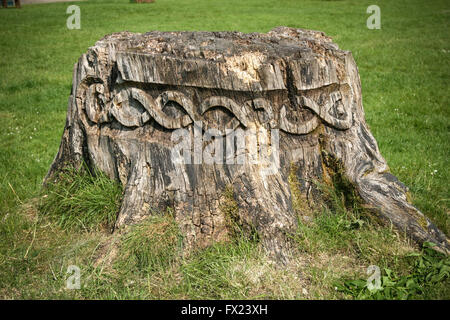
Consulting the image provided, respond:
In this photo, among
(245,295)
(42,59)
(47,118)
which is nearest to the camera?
(245,295)

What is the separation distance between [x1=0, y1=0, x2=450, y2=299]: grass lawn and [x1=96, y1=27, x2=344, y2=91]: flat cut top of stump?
41.8 inches

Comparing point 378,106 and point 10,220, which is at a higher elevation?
point 378,106

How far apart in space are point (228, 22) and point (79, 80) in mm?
11874

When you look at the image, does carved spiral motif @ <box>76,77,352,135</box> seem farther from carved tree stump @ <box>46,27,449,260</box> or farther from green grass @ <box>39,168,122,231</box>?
green grass @ <box>39,168,122,231</box>

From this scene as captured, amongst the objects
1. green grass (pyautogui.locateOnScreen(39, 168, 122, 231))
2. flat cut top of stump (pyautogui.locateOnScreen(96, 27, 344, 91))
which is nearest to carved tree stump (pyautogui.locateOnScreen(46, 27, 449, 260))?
flat cut top of stump (pyautogui.locateOnScreen(96, 27, 344, 91))

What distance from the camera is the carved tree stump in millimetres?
2904

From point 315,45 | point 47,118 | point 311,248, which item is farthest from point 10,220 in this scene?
point 47,118

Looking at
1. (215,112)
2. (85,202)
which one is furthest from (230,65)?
(85,202)

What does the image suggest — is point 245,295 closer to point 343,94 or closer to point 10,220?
point 343,94

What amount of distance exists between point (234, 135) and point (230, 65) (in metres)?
0.50

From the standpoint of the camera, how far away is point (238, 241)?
A: 2.96 metres

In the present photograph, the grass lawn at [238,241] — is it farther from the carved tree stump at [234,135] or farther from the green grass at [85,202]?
the carved tree stump at [234,135]

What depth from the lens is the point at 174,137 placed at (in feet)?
9.84

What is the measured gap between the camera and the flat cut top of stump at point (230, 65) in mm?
2846
